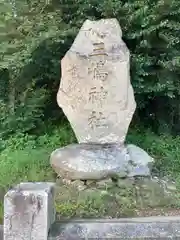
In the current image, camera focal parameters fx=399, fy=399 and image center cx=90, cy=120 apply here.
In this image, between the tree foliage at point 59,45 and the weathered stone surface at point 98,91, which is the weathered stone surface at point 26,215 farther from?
the tree foliage at point 59,45

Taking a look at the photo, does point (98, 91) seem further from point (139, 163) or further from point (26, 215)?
point (26, 215)

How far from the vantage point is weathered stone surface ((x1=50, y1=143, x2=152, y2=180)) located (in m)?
4.50

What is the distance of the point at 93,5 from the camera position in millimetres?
6570

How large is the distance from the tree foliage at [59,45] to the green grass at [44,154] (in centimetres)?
37

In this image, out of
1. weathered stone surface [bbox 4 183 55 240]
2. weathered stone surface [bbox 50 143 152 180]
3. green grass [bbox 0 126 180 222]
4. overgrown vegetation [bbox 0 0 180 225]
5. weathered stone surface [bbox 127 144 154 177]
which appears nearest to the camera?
weathered stone surface [bbox 4 183 55 240]

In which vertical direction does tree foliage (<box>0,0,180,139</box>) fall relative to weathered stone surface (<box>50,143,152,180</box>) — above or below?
above

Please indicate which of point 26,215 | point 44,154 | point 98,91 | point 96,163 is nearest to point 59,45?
point 98,91

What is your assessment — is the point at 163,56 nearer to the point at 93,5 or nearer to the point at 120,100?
the point at 93,5

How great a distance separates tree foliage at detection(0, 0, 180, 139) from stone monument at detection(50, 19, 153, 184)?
1.21 m

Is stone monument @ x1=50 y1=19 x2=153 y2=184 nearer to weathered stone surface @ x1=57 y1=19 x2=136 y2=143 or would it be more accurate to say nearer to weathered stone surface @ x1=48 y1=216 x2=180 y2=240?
weathered stone surface @ x1=57 y1=19 x2=136 y2=143

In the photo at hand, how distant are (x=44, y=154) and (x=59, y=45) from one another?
1.94m

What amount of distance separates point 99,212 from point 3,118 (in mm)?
3047

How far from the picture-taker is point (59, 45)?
6.51 meters

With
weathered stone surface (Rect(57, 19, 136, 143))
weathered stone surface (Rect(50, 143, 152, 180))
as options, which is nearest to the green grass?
weathered stone surface (Rect(50, 143, 152, 180))
